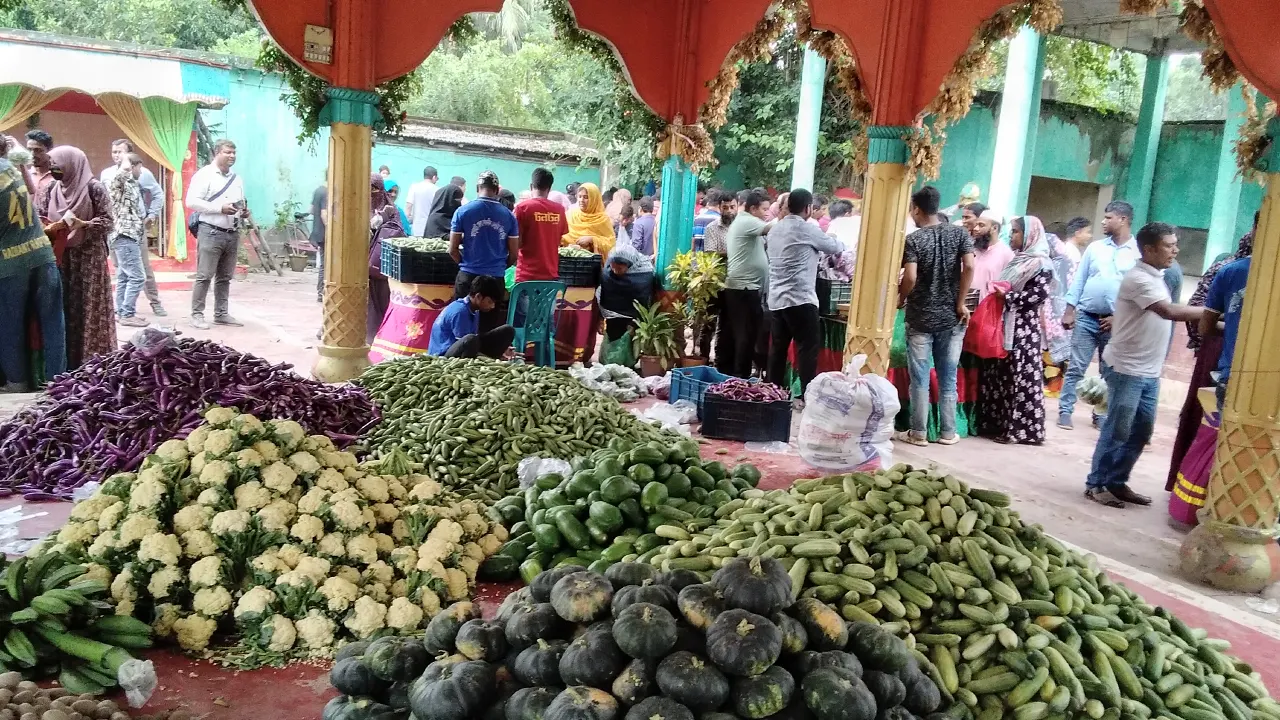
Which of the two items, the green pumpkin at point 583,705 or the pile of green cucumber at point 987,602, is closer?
the green pumpkin at point 583,705

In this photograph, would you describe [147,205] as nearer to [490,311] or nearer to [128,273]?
[128,273]

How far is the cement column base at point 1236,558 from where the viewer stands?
4500mm

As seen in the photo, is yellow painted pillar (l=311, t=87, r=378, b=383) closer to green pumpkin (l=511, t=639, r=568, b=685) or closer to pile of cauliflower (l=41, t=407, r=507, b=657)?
pile of cauliflower (l=41, t=407, r=507, b=657)

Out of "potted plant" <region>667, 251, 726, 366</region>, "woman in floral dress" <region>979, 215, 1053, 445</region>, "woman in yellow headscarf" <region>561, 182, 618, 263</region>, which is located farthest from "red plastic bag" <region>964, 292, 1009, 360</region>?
"woman in yellow headscarf" <region>561, 182, 618, 263</region>

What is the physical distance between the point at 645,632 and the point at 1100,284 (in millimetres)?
7130

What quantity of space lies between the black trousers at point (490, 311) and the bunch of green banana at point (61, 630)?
4.21m

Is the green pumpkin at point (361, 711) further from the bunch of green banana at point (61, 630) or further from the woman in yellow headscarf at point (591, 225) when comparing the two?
the woman in yellow headscarf at point (591, 225)

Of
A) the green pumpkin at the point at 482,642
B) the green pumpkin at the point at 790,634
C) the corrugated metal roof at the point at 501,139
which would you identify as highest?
the corrugated metal roof at the point at 501,139

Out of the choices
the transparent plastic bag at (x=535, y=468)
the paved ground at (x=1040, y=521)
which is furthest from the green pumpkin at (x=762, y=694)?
the transparent plastic bag at (x=535, y=468)

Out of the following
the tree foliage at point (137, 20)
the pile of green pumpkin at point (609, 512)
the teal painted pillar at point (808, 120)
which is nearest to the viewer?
the pile of green pumpkin at point (609, 512)

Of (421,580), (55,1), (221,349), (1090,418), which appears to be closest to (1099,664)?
(421,580)

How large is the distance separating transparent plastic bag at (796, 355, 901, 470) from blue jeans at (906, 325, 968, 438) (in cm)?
153

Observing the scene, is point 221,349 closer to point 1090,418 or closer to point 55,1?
point 1090,418

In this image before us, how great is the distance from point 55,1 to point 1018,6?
2360cm
